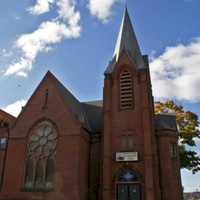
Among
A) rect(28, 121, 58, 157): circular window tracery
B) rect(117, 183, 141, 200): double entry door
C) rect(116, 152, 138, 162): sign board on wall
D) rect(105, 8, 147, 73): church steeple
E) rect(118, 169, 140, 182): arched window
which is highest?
rect(105, 8, 147, 73): church steeple

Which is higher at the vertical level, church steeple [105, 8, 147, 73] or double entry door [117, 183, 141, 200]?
church steeple [105, 8, 147, 73]

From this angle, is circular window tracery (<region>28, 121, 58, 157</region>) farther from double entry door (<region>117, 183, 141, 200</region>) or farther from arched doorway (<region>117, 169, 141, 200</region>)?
double entry door (<region>117, 183, 141, 200</region>)

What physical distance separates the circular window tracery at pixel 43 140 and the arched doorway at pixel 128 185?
7.78m

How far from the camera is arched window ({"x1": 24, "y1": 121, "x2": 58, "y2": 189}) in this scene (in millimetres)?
26844

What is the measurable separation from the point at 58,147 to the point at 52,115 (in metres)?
3.73

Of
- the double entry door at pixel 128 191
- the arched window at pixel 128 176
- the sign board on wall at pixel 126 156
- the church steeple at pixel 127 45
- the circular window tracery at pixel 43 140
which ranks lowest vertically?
the double entry door at pixel 128 191

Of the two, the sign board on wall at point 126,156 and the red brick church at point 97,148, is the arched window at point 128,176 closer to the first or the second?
the red brick church at point 97,148

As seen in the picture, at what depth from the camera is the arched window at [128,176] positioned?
25516 mm

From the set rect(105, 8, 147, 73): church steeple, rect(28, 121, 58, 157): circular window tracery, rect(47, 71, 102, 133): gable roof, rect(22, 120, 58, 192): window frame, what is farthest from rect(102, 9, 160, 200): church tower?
rect(28, 121, 58, 157): circular window tracery

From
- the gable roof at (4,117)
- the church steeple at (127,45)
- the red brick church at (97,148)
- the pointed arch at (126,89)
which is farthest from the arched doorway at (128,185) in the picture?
the gable roof at (4,117)

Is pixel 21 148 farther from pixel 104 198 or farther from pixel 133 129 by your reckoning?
pixel 133 129

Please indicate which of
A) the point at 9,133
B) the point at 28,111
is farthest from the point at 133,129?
the point at 9,133

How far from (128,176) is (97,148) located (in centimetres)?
513

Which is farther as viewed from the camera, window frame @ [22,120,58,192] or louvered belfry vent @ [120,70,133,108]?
louvered belfry vent @ [120,70,133,108]
